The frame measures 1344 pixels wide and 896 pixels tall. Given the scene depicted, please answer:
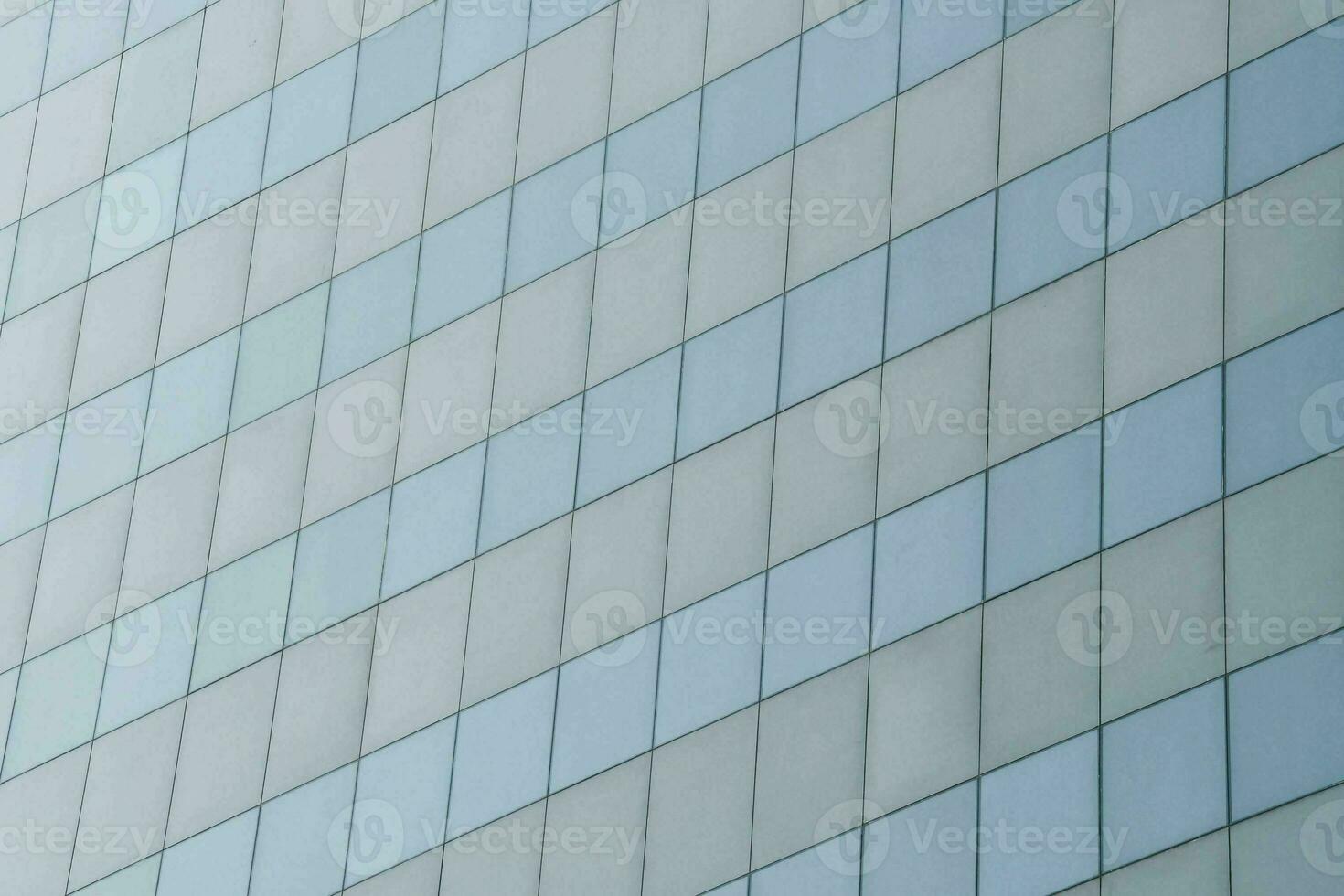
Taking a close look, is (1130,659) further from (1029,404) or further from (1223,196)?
(1223,196)

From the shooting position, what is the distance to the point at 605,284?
3278 cm

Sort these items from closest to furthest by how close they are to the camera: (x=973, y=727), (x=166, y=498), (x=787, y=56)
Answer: (x=973, y=727) < (x=787, y=56) < (x=166, y=498)

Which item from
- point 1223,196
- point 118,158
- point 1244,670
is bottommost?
point 1244,670

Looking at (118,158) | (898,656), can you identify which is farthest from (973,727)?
(118,158)

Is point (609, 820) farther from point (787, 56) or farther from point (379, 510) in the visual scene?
point (787, 56)

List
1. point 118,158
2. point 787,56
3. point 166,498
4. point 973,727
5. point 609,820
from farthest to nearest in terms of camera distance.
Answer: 1. point 118,158
2. point 166,498
3. point 787,56
4. point 609,820
5. point 973,727

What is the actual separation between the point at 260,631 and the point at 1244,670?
14.6 metres

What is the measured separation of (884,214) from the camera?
30641 millimetres

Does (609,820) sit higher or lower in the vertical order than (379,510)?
lower

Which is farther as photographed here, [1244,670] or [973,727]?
[973,727]

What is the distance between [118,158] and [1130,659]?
A: 20.7 metres

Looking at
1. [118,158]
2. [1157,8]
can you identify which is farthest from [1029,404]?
[118,158]

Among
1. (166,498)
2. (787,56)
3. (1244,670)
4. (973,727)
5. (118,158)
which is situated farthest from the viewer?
(118,158)

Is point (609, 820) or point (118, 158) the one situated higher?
point (118, 158)
